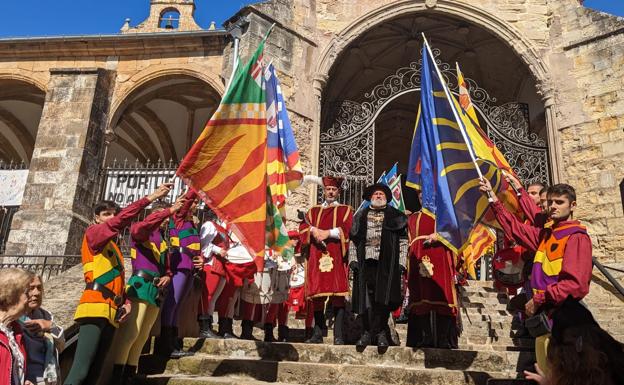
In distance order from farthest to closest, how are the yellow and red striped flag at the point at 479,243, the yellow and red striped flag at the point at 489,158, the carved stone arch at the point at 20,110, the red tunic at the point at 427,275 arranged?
the carved stone arch at the point at 20,110, the yellow and red striped flag at the point at 479,243, the red tunic at the point at 427,275, the yellow and red striped flag at the point at 489,158

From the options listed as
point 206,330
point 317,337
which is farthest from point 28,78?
point 317,337

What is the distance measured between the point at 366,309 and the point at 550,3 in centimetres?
875

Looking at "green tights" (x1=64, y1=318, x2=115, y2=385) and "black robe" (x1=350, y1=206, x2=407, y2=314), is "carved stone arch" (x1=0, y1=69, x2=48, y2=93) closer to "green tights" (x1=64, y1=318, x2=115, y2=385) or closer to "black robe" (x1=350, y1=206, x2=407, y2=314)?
"black robe" (x1=350, y1=206, x2=407, y2=314)

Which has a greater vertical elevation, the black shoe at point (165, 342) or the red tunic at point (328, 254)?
the red tunic at point (328, 254)

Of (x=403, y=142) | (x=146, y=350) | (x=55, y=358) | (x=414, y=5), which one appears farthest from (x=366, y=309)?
(x=403, y=142)

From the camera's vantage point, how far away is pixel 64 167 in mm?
10711

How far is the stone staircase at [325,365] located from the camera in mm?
4203

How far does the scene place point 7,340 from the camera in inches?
99.0

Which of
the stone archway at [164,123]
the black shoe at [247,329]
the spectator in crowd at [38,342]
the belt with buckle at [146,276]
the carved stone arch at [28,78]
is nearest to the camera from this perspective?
the spectator in crowd at [38,342]

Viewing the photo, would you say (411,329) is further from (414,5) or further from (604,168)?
(414,5)

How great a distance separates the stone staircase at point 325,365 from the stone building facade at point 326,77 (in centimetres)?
494

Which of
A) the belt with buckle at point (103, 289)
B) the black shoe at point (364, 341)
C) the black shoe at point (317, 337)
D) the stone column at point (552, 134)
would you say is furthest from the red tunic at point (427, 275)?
the stone column at point (552, 134)

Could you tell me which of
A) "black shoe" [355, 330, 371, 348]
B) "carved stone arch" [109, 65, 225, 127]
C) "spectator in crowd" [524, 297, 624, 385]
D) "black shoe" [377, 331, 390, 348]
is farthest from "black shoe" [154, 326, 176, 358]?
"carved stone arch" [109, 65, 225, 127]

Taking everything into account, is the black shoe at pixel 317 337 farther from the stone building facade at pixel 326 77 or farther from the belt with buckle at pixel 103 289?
the stone building facade at pixel 326 77
